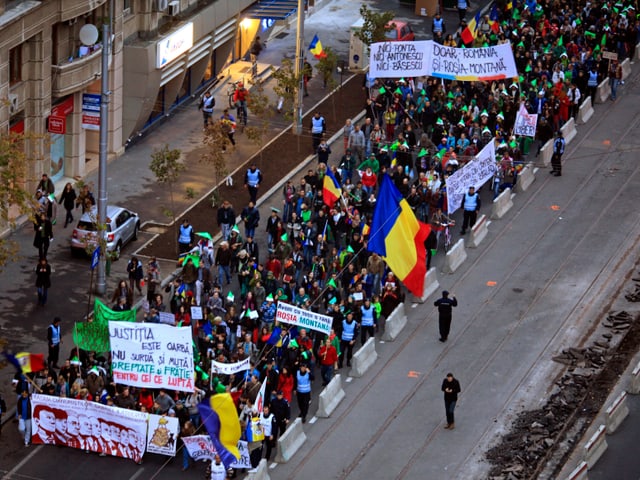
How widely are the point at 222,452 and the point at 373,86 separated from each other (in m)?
25.4

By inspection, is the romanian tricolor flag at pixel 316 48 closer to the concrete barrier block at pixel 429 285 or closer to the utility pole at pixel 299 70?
the utility pole at pixel 299 70

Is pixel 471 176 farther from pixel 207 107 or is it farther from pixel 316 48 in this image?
pixel 316 48

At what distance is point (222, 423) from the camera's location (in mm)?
37281

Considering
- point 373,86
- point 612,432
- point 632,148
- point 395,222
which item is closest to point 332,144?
point 373,86

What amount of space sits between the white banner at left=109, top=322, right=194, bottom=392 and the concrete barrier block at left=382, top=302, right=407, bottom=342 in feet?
25.7

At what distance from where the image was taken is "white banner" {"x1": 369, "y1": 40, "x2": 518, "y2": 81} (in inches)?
2130

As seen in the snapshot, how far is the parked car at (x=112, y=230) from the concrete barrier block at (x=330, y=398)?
8.88m

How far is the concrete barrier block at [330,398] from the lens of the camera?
41.3 m

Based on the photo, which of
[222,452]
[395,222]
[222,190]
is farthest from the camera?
[222,190]

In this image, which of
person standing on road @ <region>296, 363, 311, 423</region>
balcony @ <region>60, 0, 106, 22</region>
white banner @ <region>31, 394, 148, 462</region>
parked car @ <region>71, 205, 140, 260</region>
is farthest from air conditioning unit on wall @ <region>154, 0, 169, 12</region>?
white banner @ <region>31, 394, 148, 462</region>

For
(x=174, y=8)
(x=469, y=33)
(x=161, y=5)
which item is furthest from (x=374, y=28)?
(x=161, y=5)

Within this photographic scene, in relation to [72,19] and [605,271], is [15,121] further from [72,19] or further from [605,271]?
[605,271]

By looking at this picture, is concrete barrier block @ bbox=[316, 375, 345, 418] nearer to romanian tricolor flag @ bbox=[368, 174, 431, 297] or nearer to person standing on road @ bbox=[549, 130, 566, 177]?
romanian tricolor flag @ bbox=[368, 174, 431, 297]

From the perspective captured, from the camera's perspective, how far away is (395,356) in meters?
44.3
